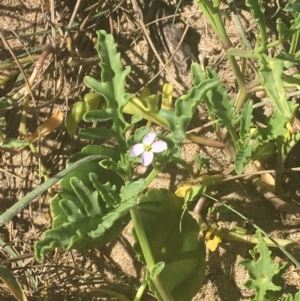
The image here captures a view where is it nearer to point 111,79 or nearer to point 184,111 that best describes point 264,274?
point 184,111

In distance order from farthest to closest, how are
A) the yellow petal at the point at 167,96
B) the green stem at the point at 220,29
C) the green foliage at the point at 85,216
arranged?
the yellow petal at the point at 167,96 → the green stem at the point at 220,29 → the green foliage at the point at 85,216

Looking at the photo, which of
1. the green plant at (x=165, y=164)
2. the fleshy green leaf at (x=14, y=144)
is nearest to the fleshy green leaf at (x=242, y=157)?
the green plant at (x=165, y=164)

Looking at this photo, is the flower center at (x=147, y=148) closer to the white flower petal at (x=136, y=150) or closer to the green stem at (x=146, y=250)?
the white flower petal at (x=136, y=150)

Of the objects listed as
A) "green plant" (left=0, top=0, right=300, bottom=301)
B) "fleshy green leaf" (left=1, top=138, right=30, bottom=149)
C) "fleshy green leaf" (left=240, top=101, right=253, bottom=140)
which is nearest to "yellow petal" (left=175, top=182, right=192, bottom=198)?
"green plant" (left=0, top=0, right=300, bottom=301)

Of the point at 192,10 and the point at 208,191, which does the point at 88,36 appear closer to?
the point at 192,10

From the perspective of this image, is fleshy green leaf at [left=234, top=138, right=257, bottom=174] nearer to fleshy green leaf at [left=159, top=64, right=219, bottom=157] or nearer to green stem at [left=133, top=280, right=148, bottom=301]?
fleshy green leaf at [left=159, top=64, right=219, bottom=157]

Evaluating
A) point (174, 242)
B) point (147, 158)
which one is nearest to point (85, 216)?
point (147, 158)
